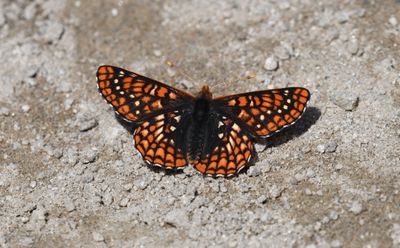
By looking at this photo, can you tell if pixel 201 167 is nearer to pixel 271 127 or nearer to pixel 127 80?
pixel 271 127

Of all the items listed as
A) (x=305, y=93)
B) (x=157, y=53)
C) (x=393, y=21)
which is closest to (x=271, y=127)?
(x=305, y=93)

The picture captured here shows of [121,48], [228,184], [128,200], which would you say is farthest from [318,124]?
[121,48]

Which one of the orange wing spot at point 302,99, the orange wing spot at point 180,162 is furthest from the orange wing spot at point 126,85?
the orange wing spot at point 302,99

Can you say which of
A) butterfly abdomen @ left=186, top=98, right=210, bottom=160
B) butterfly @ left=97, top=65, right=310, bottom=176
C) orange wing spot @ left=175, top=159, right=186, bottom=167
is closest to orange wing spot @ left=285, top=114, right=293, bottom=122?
butterfly @ left=97, top=65, right=310, bottom=176

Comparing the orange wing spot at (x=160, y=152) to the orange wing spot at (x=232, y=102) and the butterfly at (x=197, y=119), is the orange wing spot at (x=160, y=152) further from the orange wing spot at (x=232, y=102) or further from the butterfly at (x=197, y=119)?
the orange wing spot at (x=232, y=102)

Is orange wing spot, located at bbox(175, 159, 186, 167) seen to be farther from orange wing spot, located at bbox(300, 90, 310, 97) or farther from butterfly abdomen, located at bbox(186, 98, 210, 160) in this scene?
orange wing spot, located at bbox(300, 90, 310, 97)

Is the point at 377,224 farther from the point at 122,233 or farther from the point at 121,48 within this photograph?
the point at 121,48
